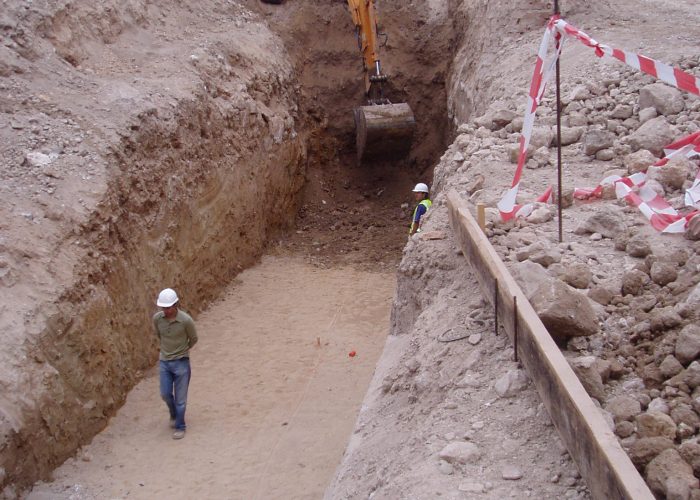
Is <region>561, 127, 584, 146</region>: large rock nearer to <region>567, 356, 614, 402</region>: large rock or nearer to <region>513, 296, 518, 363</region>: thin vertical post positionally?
<region>513, 296, 518, 363</region>: thin vertical post

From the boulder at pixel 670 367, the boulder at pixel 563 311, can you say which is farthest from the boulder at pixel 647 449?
the boulder at pixel 563 311

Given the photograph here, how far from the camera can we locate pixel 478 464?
3.89 meters

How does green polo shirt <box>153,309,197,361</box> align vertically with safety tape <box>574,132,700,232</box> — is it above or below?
below

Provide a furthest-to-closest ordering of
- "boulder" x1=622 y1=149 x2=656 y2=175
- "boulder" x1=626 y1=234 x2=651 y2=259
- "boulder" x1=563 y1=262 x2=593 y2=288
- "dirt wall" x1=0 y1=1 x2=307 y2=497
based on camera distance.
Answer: "dirt wall" x1=0 y1=1 x2=307 y2=497 → "boulder" x1=622 y1=149 x2=656 y2=175 → "boulder" x1=626 y1=234 x2=651 y2=259 → "boulder" x1=563 y1=262 x2=593 y2=288

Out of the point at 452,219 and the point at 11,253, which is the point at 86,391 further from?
the point at 452,219

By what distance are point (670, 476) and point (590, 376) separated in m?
→ 0.85

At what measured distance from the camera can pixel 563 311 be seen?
4.40 m

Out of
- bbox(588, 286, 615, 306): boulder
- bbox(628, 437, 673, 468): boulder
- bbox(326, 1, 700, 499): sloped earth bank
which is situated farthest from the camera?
bbox(588, 286, 615, 306): boulder

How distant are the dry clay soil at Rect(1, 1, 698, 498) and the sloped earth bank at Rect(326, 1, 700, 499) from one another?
17 mm

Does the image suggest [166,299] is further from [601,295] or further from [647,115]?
[647,115]

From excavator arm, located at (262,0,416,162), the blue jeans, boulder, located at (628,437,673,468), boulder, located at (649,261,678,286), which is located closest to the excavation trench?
the blue jeans

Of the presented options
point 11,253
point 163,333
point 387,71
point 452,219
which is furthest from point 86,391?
point 387,71

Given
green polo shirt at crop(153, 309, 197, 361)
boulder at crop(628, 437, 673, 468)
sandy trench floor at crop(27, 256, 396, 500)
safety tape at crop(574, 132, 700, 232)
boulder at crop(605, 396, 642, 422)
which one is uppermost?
safety tape at crop(574, 132, 700, 232)

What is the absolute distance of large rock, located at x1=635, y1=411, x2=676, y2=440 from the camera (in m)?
3.63
